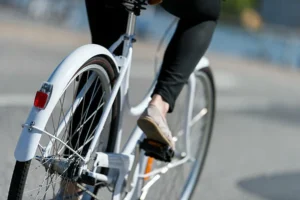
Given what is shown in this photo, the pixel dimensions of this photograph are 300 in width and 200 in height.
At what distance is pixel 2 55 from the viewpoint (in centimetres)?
1197

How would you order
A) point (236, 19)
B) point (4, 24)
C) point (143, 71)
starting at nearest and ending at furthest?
point (143, 71) → point (4, 24) → point (236, 19)

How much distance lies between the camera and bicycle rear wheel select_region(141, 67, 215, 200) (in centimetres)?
451

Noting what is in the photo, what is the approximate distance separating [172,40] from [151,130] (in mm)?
422

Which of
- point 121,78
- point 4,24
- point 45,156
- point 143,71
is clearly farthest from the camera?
point 4,24

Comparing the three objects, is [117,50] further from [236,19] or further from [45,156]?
[236,19]

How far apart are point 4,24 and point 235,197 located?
14.8 metres

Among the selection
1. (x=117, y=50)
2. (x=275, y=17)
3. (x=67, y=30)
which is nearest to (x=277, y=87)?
(x=67, y=30)

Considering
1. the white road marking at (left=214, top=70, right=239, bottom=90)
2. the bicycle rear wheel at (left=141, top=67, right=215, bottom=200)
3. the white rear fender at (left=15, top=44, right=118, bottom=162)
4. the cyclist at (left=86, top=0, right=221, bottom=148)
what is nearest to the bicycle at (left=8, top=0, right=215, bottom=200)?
the white rear fender at (left=15, top=44, right=118, bottom=162)

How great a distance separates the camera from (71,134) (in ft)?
11.3

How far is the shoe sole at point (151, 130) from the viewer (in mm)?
3547

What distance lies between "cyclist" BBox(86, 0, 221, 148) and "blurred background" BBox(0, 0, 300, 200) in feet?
2.08

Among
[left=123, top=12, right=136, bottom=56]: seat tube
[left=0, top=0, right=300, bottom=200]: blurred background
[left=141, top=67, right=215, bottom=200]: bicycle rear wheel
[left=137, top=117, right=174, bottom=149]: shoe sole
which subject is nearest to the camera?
[left=137, top=117, right=174, bottom=149]: shoe sole

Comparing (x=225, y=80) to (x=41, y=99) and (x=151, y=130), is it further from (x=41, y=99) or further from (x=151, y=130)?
(x=41, y=99)

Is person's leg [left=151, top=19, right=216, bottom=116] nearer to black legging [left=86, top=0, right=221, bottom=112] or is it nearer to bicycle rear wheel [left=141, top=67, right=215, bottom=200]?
black legging [left=86, top=0, right=221, bottom=112]
